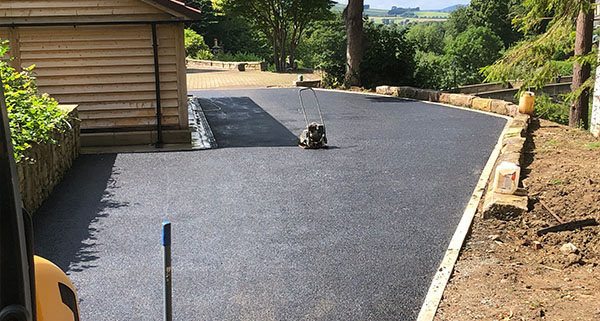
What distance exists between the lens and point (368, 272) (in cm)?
506

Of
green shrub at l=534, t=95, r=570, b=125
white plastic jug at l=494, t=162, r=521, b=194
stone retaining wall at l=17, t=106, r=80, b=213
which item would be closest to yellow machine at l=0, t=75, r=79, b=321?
stone retaining wall at l=17, t=106, r=80, b=213

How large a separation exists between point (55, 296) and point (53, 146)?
6.10 metres

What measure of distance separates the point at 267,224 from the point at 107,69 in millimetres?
5849

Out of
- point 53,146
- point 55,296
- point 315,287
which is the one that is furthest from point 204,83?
point 55,296

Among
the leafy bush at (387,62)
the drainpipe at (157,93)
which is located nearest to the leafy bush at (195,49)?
the leafy bush at (387,62)

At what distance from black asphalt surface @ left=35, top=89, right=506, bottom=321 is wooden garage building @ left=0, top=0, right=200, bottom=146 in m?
1.28

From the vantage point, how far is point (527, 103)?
12.7 m

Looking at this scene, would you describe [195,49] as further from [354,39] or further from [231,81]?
[354,39]

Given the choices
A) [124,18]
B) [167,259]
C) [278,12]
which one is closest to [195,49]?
[278,12]

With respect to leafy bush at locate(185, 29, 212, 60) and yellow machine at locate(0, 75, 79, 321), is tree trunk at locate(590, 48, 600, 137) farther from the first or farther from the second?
leafy bush at locate(185, 29, 212, 60)

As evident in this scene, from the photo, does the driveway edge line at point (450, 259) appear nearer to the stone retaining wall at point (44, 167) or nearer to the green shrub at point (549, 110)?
the stone retaining wall at point (44, 167)

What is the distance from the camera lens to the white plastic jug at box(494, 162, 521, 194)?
6320 millimetres

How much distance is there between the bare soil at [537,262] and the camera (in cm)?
416

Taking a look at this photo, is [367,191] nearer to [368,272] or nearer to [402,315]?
[368,272]
